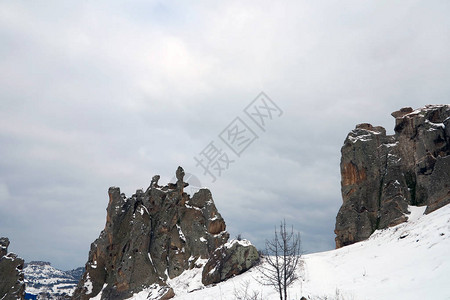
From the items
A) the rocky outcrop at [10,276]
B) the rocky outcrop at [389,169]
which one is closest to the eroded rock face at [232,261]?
the rocky outcrop at [389,169]

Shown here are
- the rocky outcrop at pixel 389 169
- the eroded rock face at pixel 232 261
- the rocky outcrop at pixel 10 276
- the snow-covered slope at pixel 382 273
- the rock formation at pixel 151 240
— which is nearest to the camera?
the snow-covered slope at pixel 382 273

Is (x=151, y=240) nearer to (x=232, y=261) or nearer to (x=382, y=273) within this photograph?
(x=232, y=261)

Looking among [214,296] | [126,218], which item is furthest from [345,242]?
[126,218]

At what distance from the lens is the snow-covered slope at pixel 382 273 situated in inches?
619

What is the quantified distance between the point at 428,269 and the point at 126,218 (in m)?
49.6

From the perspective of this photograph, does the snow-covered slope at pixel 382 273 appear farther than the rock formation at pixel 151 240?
No

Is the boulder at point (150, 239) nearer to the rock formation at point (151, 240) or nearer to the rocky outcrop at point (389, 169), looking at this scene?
the rock formation at point (151, 240)

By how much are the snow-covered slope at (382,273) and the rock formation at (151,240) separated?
1945 cm

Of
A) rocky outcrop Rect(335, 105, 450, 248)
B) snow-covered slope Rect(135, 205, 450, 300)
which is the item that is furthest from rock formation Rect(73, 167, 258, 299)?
rocky outcrop Rect(335, 105, 450, 248)

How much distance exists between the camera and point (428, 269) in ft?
55.0

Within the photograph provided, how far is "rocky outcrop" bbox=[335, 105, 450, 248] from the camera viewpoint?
127 ft

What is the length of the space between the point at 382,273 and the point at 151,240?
39099 mm

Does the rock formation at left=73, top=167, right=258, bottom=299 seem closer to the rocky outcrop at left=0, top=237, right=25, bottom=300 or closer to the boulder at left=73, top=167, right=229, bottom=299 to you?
the boulder at left=73, top=167, right=229, bottom=299

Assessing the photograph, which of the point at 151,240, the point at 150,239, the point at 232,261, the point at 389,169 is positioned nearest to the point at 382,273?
the point at 232,261
